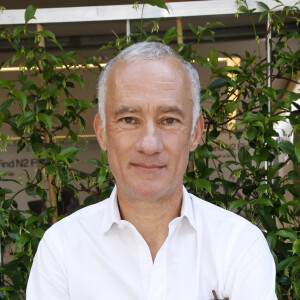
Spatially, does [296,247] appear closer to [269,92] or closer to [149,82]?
[269,92]

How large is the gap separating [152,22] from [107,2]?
1.17 metres

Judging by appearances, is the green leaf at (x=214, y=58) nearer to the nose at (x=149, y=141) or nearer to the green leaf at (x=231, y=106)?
the green leaf at (x=231, y=106)

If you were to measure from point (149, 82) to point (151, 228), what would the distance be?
0.39 meters

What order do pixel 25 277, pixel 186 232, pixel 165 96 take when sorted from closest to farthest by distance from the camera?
1. pixel 165 96
2. pixel 186 232
3. pixel 25 277

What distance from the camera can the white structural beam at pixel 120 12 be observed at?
82.0 inches

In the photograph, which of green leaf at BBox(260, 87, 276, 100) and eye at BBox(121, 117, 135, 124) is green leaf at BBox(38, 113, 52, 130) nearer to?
eye at BBox(121, 117, 135, 124)

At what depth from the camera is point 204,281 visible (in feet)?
4.25

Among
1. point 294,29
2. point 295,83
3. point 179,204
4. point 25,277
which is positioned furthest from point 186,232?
point 294,29

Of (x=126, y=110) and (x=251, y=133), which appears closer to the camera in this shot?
(x=126, y=110)

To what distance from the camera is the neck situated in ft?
4.29

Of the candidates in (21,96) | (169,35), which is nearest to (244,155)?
(169,35)

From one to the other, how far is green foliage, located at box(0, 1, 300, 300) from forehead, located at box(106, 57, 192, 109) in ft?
2.13

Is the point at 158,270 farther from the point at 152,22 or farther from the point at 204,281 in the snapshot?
the point at 152,22

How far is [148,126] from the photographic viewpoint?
3.97ft
